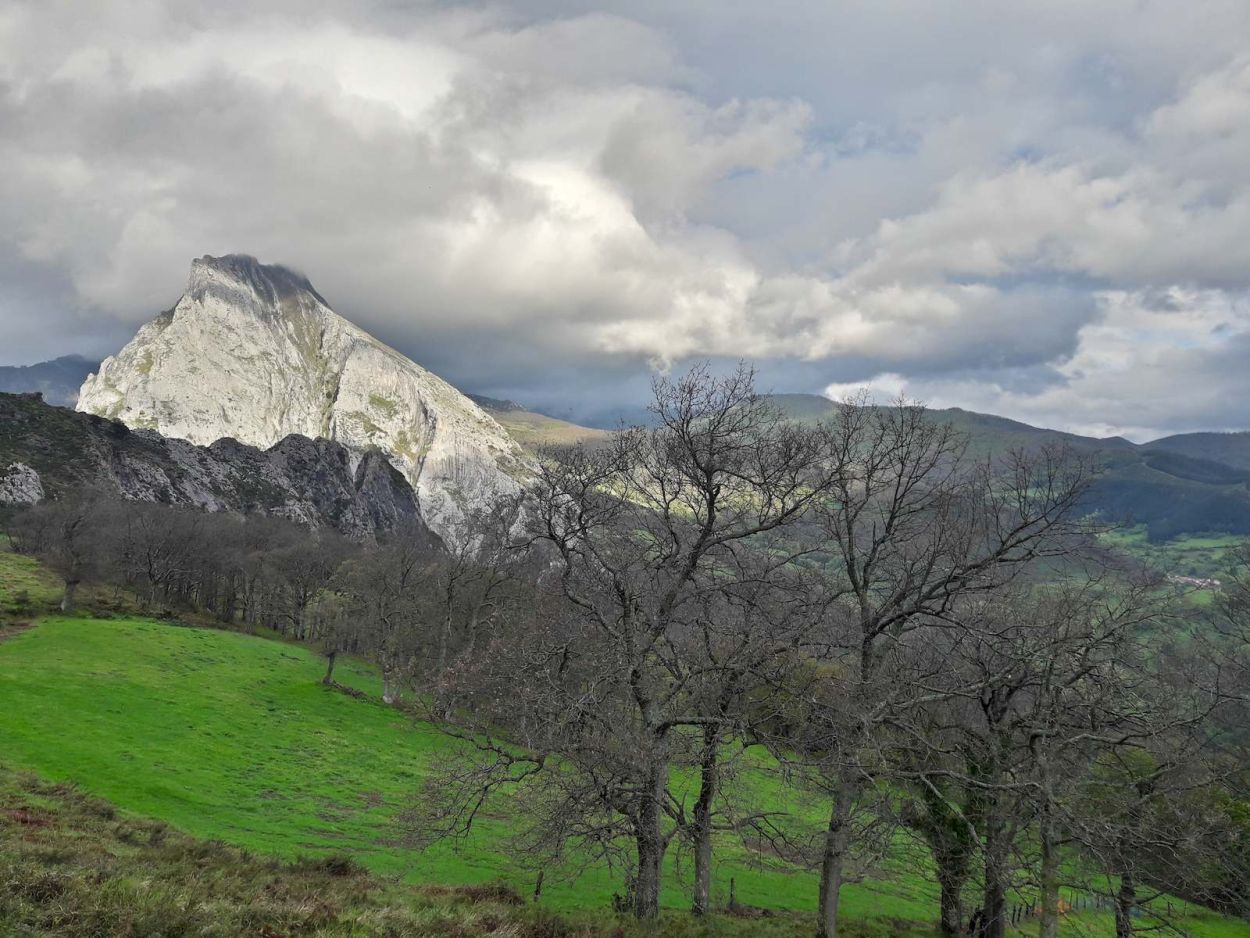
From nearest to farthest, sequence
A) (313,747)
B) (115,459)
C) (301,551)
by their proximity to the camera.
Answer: (313,747)
(301,551)
(115,459)

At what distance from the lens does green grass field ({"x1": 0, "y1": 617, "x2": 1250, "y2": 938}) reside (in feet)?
89.1

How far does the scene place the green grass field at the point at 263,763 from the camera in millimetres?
27156

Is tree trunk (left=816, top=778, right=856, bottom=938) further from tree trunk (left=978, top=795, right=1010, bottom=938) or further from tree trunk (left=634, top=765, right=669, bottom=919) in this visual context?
tree trunk (left=634, top=765, right=669, bottom=919)

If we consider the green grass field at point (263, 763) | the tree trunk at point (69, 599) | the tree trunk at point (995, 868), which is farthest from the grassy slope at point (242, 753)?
the tree trunk at point (995, 868)

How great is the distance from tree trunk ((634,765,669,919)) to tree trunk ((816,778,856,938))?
4.83 meters

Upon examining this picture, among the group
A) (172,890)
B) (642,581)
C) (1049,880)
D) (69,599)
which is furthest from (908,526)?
→ (69,599)

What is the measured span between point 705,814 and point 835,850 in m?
3.86

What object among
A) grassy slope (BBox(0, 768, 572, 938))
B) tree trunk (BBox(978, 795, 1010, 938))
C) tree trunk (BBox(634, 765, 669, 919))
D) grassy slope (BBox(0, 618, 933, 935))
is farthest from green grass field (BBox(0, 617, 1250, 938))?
grassy slope (BBox(0, 768, 572, 938))

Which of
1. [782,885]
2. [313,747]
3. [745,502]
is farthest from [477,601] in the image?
[745,502]

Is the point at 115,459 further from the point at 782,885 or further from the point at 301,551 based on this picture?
the point at 782,885

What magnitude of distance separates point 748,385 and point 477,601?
56.6m

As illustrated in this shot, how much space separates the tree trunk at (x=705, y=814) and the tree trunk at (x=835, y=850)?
343cm

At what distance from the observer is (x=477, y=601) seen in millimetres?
67938

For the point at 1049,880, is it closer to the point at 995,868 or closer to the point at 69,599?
the point at 995,868
